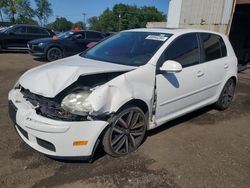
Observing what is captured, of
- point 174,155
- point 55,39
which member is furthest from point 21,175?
point 55,39

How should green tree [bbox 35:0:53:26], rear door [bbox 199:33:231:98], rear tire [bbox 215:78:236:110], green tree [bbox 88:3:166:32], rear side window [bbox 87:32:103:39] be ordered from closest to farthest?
rear door [bbox 199:33:231:98] < rear tire [bbox 215:78:236:110] < rear side window [bbox 87:32:103:39] < green tree [bbox 35:0:53:26] < green tree [bbox 88:3:166:32]

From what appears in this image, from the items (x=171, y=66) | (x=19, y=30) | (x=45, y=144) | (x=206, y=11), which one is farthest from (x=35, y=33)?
(x=45, y=144)

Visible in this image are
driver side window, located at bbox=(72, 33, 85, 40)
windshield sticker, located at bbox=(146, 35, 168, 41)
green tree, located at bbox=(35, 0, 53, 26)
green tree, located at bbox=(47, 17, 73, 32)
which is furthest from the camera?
green tree, located at bbox=(47, 17, 73, 32)

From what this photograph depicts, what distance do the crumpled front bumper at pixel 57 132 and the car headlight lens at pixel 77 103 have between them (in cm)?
13

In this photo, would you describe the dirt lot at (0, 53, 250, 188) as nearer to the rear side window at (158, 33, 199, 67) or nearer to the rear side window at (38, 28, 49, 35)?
the rear side window at (158, 33, 199, 67)

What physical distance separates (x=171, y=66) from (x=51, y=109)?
5.22 feet

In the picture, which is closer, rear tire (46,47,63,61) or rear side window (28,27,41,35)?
rear tire (46,47,63,61)

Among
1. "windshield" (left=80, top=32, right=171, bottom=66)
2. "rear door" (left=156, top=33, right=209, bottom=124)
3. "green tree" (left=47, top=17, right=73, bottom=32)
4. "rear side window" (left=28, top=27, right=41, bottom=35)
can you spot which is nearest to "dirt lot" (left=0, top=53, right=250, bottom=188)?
"rear door" (left=156, top=33, right=209, bottom=124)

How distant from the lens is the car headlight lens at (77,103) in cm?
267

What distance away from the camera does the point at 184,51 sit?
152 inches

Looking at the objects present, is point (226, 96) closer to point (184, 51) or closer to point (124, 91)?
point (184, 51)

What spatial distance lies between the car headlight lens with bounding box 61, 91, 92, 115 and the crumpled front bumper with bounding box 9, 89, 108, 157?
5.0 inches

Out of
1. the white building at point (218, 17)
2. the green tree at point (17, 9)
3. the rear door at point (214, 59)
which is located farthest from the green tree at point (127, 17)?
the rear door at point (214, 59)

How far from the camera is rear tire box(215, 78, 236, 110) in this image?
4984 millimetres
